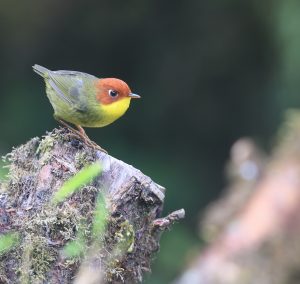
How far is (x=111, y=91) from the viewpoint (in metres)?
4.99

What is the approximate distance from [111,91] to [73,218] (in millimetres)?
1623

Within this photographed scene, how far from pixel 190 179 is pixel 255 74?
162 cm

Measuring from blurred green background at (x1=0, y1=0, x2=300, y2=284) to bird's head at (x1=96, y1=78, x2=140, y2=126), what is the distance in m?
4.63

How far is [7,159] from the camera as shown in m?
4.04

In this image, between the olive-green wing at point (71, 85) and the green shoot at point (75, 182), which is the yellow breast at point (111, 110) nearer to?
the olive-green wing at point (71, 85)

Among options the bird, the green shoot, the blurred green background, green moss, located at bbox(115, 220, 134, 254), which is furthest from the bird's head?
the blurred green background

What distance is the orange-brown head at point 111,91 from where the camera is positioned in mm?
4953

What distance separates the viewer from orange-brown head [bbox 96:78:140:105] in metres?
4.95

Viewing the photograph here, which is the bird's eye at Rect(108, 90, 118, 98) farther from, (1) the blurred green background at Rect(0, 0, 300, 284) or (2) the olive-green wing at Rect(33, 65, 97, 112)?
(1) the blurred green background at Rect(0, 0, 300, 284)

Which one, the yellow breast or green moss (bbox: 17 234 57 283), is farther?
the yellow breast

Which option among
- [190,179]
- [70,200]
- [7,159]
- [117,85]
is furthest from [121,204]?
[190,179]

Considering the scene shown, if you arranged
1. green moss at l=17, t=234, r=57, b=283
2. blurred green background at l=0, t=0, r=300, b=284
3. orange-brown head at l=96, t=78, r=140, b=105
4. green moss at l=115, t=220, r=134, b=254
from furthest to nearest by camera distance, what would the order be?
blurred green background at l=0, t=0, r=300, b=284 → orange-brown head at l=96, t=78, r=140, b=105 → green moss at l=115, t=220, r=134, b=254 → green moss at l=17, t=234, r=57, b=283

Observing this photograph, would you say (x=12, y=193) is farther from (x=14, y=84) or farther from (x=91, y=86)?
(x=14, y=84)

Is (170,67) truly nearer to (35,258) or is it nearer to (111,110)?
(111,110)
